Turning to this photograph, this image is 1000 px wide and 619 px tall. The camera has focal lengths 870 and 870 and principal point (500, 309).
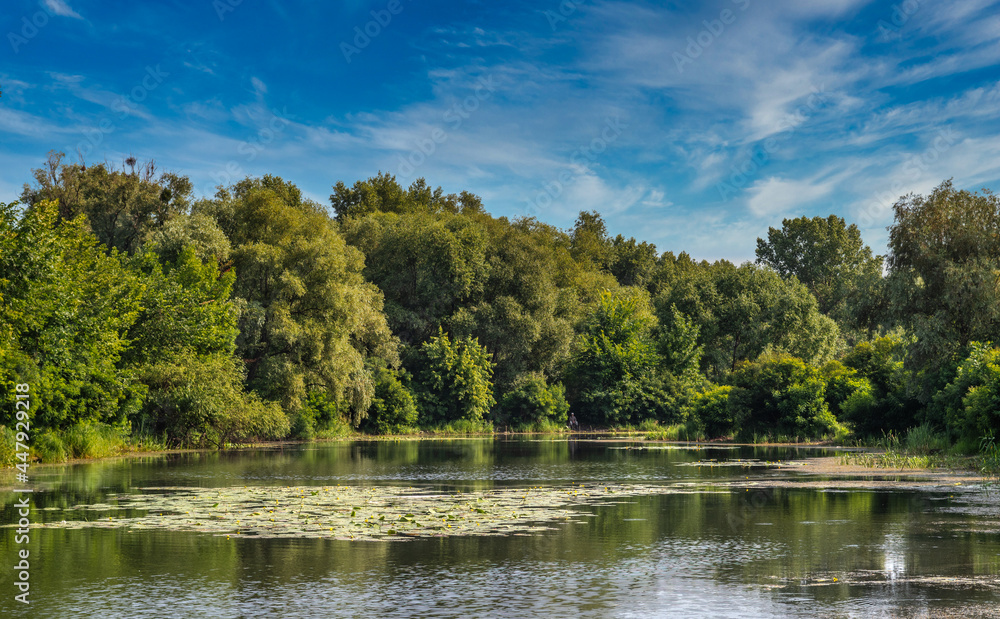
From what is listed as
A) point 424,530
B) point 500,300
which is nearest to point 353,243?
point 500,300

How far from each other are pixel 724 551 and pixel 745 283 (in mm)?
73572

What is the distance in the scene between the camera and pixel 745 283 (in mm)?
83938

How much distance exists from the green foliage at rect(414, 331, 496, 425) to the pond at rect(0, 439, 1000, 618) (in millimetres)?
45021

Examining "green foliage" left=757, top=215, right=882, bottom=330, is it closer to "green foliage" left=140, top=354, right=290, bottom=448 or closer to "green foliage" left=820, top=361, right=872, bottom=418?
"green foliage" left=820, top=361, right=872, bottom=418

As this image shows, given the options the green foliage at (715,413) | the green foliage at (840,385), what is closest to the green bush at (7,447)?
the green foliage at (715,413)

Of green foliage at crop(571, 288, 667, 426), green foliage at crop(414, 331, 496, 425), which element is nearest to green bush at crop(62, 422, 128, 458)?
green foliage at crop(414, 331, 496, 425)

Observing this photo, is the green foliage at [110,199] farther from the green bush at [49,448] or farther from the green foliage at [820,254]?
the green foliage at [820,254]

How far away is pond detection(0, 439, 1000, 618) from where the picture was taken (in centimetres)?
993

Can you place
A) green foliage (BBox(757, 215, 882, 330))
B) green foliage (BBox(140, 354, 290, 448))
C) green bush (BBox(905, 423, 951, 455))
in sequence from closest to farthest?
green bush (BBox(905, 423, 951, 455)), green foliage (BBox(140, 354, 290, 448)), green foliage (BBox(757, 215, 882, 330))

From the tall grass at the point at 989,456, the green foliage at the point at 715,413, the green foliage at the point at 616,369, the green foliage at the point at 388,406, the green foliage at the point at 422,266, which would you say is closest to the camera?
the tall grass at the point at 989,456

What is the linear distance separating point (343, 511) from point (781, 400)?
118 ft

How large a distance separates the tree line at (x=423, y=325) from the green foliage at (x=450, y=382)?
19 cm

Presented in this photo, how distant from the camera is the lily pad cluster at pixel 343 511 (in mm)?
15898

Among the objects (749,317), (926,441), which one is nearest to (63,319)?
(926,441)
